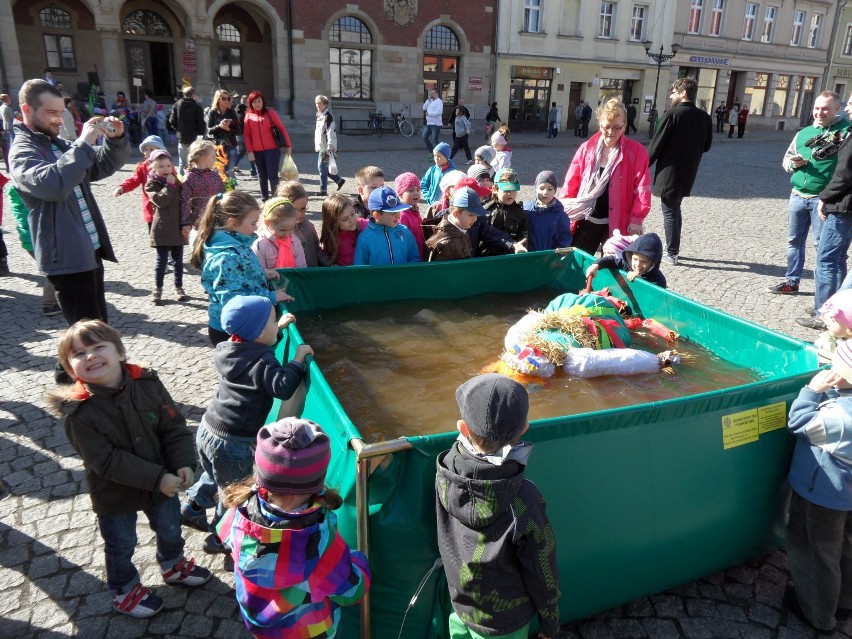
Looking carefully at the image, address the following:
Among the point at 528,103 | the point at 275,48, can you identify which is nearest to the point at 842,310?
the point at 275,48

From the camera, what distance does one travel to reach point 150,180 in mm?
6160

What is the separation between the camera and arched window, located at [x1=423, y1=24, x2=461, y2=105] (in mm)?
29266

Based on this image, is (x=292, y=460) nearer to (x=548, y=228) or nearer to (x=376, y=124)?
(x=548, y=228)

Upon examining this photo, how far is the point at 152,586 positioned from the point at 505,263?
363 centimetres

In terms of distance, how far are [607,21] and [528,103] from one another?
6.20m

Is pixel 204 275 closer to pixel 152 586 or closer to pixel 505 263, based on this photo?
pixel 152 586

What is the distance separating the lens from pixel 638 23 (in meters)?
33.5

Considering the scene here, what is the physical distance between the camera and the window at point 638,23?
33.1m

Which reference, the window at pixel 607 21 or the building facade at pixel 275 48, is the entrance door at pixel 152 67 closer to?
the building facade at pixel 275 48

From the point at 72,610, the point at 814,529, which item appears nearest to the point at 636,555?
the point at 814,529

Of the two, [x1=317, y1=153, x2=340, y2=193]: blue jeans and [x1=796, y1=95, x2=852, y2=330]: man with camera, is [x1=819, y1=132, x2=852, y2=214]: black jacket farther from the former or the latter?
[x1=317, y1=153, x2=340, y2=193]: blue jeans

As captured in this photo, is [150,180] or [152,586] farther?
[150,180]

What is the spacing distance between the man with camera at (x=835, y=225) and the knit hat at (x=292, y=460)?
18.9 feet

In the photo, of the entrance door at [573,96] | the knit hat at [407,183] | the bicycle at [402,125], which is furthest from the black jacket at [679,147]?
the entrance door at [573,96]
